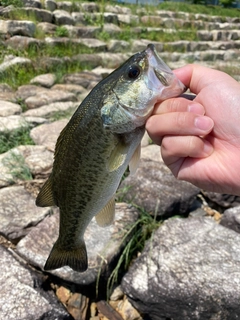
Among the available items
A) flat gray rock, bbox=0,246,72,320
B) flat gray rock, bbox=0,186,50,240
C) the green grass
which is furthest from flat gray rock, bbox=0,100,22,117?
flat gray rock, bbox=0,246,72,320

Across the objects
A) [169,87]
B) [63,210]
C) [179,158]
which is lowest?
[63,210]

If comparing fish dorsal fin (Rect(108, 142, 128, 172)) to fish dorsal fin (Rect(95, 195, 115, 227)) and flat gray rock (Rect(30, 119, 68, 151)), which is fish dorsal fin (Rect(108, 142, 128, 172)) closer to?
fish dorsal fin (Rect(95, 195, 115, 227))

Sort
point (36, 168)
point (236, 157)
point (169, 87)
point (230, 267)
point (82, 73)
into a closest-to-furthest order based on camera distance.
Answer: point (169, 87), point (236, 157), point (230, 267), point (36, 168), point (82, 73)

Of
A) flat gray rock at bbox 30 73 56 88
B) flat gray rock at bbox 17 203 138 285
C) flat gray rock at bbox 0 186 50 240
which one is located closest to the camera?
flat gray rock at bbox 17 203 138 285

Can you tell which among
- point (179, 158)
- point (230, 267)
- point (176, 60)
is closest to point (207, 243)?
point (230, 267)

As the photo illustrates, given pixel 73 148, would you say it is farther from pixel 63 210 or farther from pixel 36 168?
pixel 36 168

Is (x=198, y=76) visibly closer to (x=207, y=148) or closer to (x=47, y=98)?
(x=207, y=148)
